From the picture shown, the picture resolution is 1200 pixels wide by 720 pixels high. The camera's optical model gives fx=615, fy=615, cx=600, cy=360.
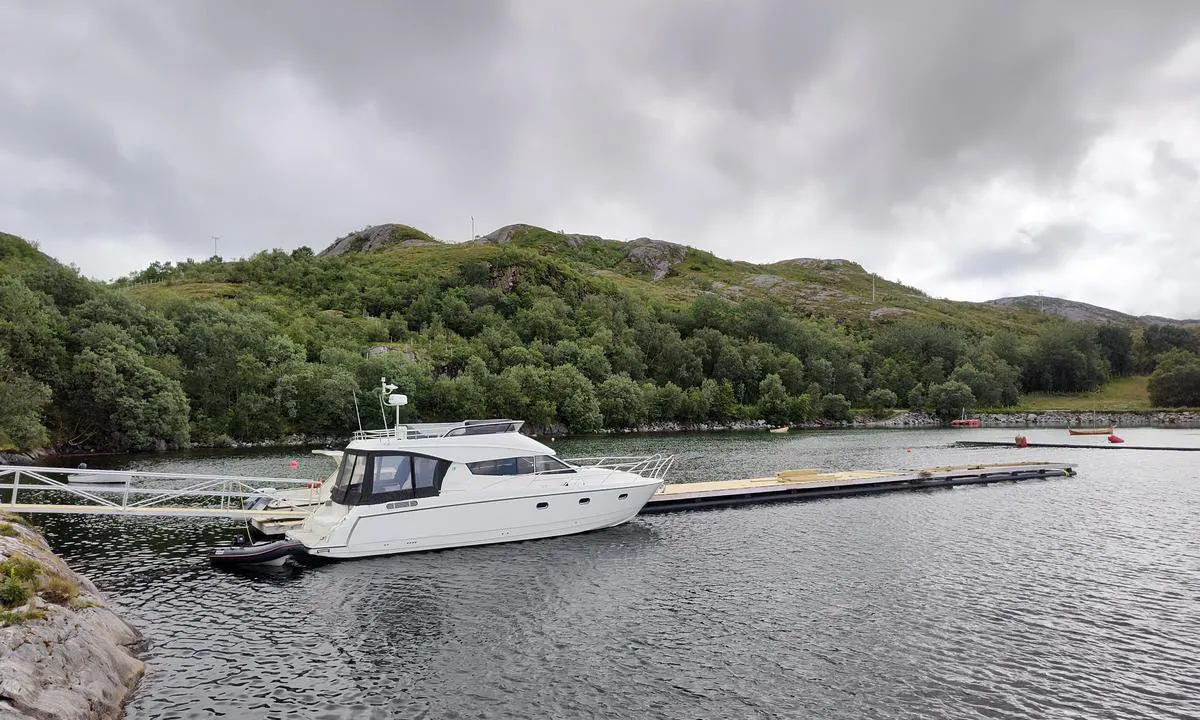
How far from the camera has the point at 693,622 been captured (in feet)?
54.6

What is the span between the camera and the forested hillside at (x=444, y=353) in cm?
6775

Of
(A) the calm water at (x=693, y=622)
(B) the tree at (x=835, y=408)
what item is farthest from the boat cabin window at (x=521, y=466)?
(B) the tree at (x=835, y=408)

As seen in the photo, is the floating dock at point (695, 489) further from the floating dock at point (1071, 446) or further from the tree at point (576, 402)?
the tree at point (576, 402)

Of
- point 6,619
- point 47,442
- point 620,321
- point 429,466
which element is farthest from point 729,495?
point 620,321

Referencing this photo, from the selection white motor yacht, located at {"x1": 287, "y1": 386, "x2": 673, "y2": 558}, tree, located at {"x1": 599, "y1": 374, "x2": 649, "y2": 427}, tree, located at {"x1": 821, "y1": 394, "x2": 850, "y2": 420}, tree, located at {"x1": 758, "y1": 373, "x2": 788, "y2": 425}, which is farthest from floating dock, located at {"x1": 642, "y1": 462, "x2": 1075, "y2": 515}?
tree, located at {"x1": 821, "y1": 394, "x2": 850, "y2": 420}

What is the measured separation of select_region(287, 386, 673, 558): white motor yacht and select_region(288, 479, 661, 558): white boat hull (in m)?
0.04

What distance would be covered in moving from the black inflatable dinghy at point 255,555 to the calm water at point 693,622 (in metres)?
0.51

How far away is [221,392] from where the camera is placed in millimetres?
84938

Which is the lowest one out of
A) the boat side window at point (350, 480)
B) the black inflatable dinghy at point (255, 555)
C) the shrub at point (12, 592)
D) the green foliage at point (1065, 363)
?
the black inflatable dinghy at point (255, 555)

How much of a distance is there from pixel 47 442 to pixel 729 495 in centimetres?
6508

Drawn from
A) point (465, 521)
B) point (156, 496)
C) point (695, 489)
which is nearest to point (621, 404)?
point (695, 489)

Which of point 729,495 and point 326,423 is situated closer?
point 729,495

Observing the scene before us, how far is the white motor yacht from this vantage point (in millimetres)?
22703

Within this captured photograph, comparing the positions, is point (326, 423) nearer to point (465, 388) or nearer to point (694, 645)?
point (465, 388)
